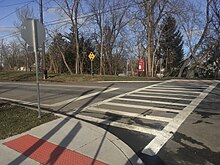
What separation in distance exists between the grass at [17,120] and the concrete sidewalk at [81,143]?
0.91ft

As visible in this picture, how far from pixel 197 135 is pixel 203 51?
33.1m

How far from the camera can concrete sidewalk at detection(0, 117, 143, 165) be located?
3.85 meters

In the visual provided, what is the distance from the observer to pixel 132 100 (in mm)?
9102

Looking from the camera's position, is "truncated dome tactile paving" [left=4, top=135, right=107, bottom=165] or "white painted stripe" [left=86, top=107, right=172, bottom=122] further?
"white painted stripe" [left=86, top=107, right=172, bottom=122]

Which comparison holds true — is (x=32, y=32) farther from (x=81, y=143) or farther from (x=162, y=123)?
(x=162, y=123)

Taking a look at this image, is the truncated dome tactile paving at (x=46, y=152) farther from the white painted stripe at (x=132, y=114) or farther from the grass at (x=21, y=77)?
the grass at (x=21, y=77)

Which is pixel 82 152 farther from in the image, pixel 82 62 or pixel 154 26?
pixel 82 62

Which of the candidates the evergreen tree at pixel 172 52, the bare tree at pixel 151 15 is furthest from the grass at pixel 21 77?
the evergreen tree at pixel 172 52

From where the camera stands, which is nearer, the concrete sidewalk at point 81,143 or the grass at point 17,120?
the concrete sidewalk at point 81,143

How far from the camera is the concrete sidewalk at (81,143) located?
385cm

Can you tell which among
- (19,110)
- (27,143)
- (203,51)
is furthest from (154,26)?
(27,143)

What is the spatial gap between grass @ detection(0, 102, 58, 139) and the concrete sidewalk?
0.91ft

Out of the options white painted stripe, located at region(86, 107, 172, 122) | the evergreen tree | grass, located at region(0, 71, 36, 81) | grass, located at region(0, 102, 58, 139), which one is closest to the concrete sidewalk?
grass, located at region(0, 102, 58, 139)

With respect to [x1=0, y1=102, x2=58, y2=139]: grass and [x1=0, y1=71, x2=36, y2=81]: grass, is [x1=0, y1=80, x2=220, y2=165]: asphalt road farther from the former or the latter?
[x1=0, y1=71, x2=36, y2=81]: grass
